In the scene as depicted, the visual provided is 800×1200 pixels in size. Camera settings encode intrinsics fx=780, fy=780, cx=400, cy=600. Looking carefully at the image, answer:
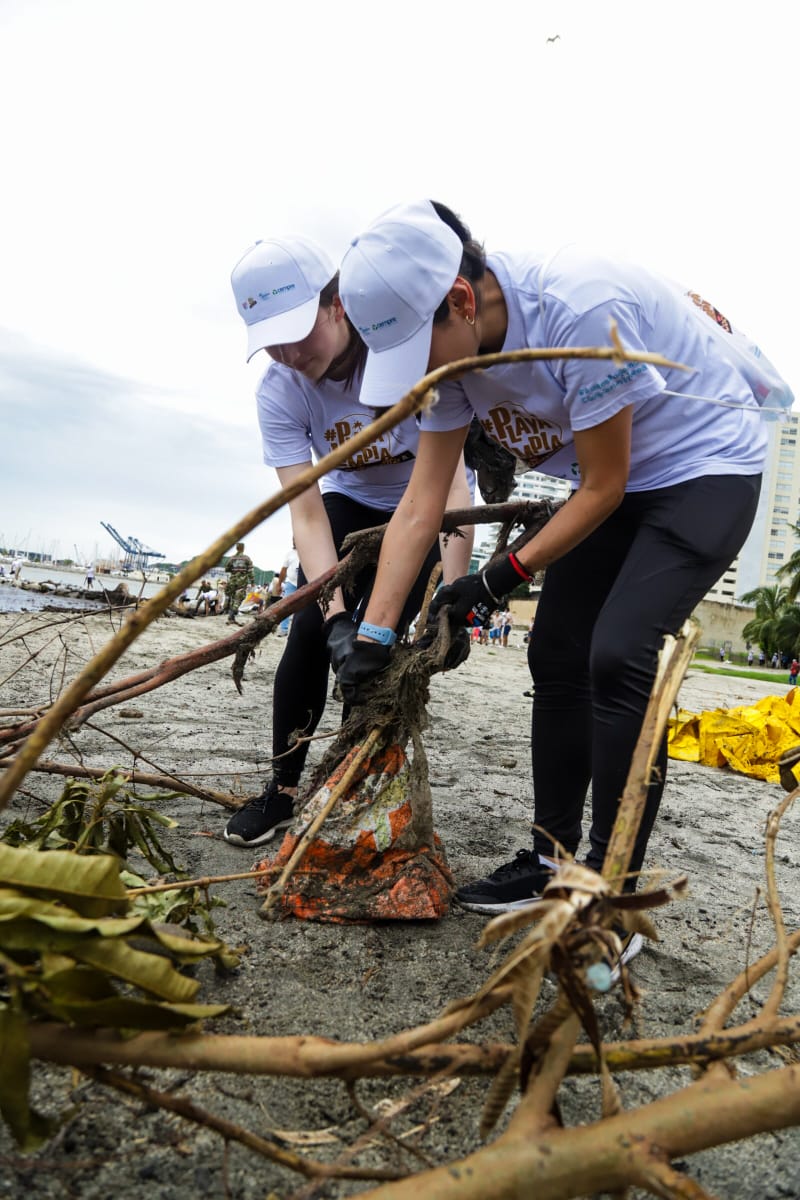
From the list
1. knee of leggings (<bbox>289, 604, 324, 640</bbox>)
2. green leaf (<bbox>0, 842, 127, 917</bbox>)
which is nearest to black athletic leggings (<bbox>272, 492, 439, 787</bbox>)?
knee of leggings (<bbox>289, 604, 324, 640</bbox>)

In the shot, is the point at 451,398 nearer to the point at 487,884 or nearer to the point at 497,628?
the point at 487,884

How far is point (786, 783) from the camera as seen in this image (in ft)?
4.69

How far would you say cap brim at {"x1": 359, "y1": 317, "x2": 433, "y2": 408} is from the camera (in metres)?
1.59

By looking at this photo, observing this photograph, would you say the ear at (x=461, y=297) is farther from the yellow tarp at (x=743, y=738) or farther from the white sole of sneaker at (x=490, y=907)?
the yellow tarp at (x=743, y=738)

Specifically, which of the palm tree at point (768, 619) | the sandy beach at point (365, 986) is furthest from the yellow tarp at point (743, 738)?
the palm tree at point (768, 619)

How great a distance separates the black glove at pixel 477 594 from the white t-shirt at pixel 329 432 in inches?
23.9

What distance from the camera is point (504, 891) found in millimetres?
1891

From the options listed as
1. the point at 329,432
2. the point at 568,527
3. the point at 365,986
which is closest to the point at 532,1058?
the point at 365,986

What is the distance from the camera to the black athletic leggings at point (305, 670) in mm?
2418

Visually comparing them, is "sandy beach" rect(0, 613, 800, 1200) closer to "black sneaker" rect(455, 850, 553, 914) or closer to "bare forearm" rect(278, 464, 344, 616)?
"black sneaker" rect(455, 850, 553, 914)

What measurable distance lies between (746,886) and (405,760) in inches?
45.0

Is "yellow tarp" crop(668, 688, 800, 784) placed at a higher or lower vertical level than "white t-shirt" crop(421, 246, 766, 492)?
lower

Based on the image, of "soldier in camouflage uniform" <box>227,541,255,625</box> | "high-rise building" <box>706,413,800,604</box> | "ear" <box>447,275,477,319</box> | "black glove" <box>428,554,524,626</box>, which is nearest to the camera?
"ear" <box>447,275,477,319</box>

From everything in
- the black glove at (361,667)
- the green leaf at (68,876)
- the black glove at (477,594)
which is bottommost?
the green leaf at (68,876)
